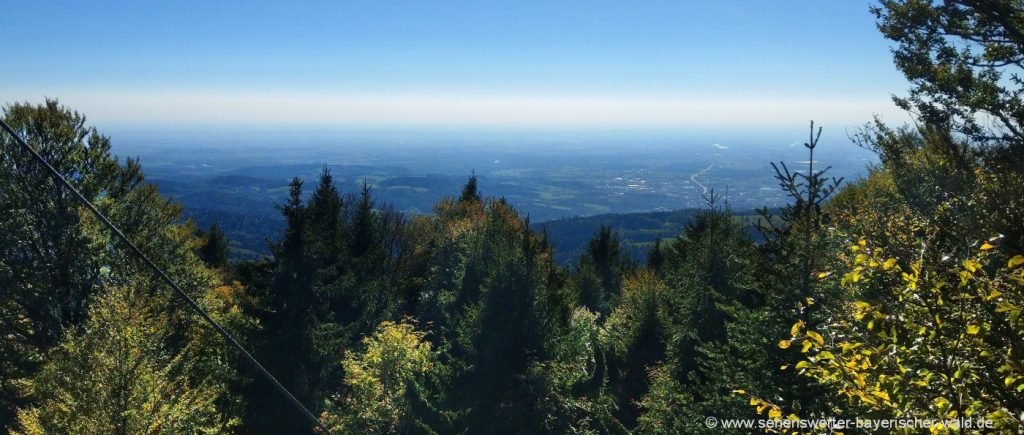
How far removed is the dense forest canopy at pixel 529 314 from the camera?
19.8 ft

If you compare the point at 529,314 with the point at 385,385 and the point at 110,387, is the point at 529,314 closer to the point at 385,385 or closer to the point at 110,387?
the point at 385,385

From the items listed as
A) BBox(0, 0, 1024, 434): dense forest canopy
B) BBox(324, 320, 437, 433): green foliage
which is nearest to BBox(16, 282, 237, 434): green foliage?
BBox(0, 0, 1024, 434): dense forest canopy

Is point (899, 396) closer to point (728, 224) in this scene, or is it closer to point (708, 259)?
point (708, 259)

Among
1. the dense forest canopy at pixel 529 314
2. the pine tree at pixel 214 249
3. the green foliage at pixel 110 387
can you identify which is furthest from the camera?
the pine tree at pixel 214 249

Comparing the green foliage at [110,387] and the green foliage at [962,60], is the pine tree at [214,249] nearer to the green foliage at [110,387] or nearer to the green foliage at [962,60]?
the green foliage at [110,387]

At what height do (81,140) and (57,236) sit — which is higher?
(81,140)

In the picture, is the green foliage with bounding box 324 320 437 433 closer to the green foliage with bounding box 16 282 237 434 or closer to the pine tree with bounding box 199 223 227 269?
the green foliage with bounding box 16 282 237 434

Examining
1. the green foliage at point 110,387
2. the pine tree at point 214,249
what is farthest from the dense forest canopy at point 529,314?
the pine tree at point 214,249

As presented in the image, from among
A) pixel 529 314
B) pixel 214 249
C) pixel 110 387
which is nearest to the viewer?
pixel 110 387

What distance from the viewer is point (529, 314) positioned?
48.2 feet

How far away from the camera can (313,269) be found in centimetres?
1878

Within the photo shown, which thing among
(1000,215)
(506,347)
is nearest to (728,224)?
(1000,215)

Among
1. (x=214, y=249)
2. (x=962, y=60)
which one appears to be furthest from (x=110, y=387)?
(x=214, y=249)

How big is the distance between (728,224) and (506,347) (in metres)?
11.1
